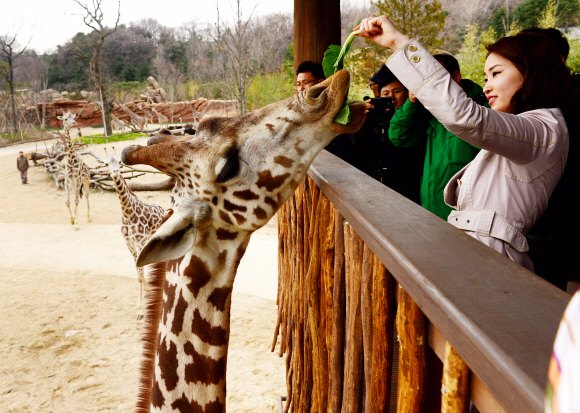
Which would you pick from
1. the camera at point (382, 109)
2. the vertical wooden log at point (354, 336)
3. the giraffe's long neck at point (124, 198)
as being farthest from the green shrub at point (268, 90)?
the vertical wooden log at point (354, 336)

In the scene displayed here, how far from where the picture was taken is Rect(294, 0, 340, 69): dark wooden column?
149 inches

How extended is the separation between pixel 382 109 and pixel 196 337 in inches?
80.4

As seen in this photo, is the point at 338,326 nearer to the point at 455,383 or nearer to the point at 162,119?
the point at 455,383

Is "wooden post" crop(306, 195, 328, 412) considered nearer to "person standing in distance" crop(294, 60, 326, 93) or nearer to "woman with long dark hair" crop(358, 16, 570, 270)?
"woman with long dark hair" crop(358, 16, 570, 270)

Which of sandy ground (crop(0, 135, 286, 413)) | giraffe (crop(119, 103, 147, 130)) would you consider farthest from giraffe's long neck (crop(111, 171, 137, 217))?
giraffe (crop(119, 103, 147, 130))

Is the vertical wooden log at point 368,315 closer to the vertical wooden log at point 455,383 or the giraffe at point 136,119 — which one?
the vertical wooden log at point 455,383

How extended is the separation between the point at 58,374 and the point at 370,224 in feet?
13.0

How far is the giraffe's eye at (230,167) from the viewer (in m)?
1.79

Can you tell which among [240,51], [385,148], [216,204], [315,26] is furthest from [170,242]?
[240,51]

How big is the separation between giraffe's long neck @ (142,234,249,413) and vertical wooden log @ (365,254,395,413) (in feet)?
2.51

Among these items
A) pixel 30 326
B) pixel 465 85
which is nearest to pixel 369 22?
pixel 465 85

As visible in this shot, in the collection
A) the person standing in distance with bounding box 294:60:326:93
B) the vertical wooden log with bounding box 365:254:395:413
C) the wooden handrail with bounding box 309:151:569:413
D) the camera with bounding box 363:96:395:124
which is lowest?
the vertical wooden log with bounding box 365:254:395:413

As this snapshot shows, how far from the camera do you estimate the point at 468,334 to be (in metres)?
0.67

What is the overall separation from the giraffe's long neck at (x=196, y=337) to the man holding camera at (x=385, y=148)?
64.4 inches
